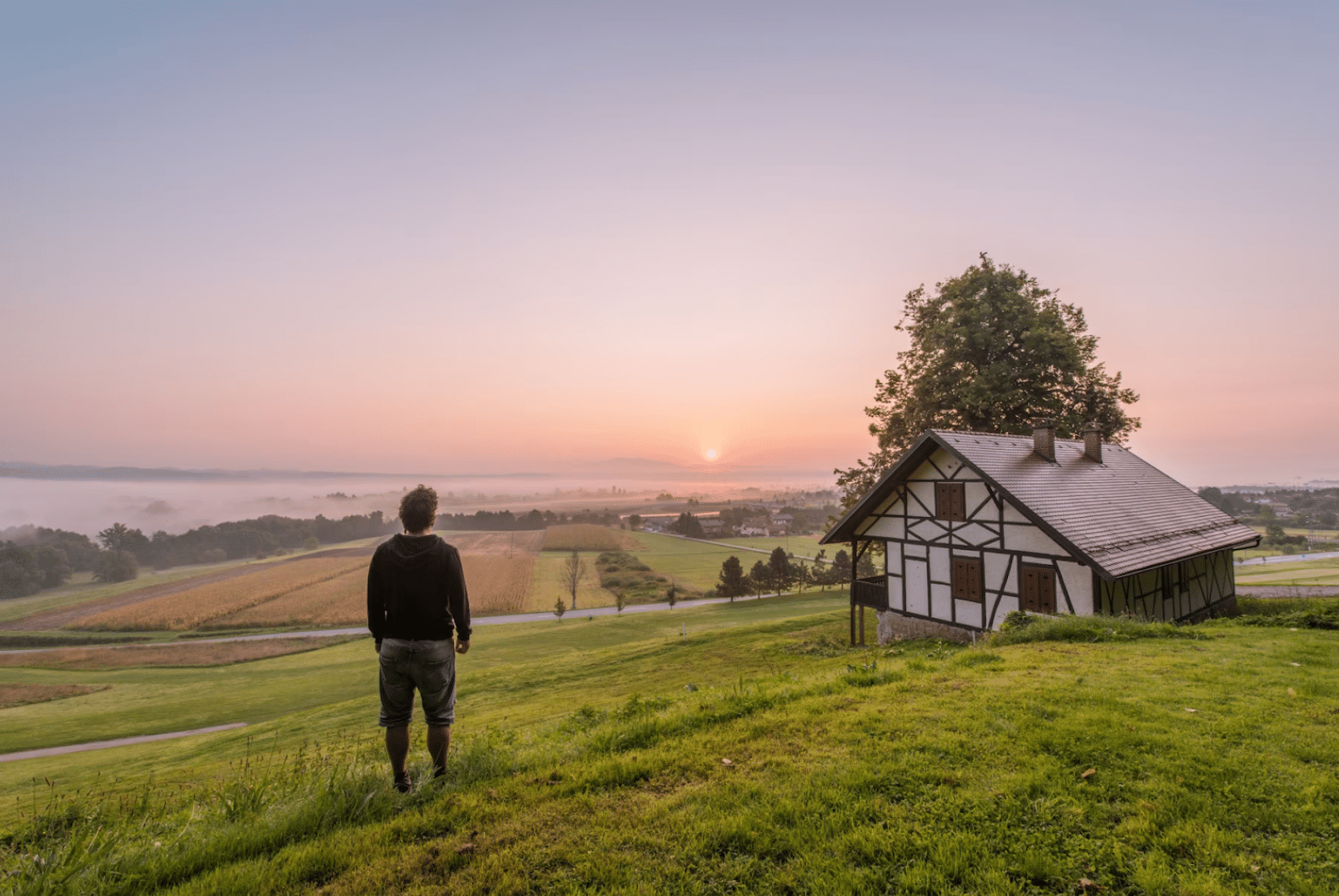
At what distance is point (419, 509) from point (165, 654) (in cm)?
6254

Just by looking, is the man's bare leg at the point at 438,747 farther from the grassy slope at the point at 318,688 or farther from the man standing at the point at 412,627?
the grassy slope at the point at 318,688

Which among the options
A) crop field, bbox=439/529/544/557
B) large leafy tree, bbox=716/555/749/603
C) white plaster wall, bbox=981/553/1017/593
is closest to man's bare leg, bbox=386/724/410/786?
white plaster wall, bbox=981/553/1017/593

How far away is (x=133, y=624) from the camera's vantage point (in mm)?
62500

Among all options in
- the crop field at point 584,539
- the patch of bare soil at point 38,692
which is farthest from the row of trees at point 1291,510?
the patch of bare soil at point 38,692

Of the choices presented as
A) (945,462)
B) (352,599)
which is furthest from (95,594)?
(945,462)

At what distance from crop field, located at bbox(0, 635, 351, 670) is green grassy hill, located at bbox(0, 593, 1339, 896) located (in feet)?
170

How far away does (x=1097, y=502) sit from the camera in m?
16.7

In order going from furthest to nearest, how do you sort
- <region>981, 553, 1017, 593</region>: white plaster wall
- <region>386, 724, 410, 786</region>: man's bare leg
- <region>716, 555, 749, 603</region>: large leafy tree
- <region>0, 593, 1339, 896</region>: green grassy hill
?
<region>716, 555, 749, 603</region>: large leafy tree < <region>981, 553, 1017, 593</region>: white plaster wall < <region>386, 724, 410, 786</region>: man's bare leg < <region>0, 593, 1339, 896</region>: green grassy hill

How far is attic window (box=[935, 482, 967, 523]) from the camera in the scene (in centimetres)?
1703

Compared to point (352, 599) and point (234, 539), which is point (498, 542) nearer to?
point (352, 599)

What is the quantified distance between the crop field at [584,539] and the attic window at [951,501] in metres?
90.1

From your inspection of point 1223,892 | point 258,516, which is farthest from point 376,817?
point 258,516

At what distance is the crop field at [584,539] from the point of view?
107 m

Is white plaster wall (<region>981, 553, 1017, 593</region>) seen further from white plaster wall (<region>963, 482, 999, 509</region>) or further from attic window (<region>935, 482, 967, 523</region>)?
attic window (<region>935, 482, 967, 523</region>)
